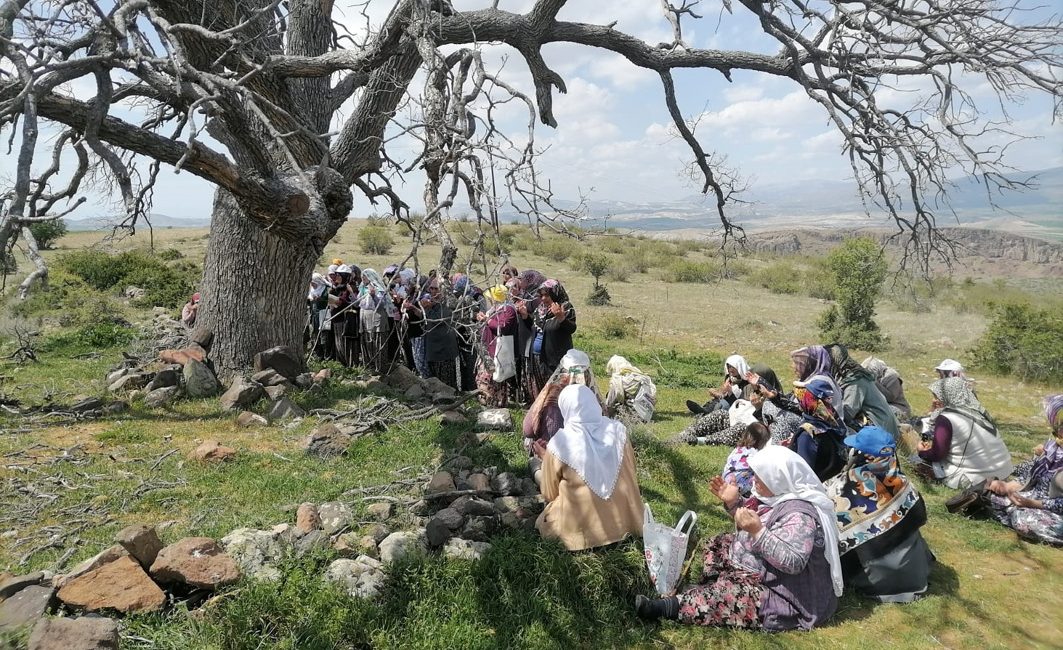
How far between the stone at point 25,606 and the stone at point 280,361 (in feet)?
14.1

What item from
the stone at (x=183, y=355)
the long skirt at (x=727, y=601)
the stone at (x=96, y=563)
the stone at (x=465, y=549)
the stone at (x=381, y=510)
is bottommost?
the long skirt at (x=727, y=601)

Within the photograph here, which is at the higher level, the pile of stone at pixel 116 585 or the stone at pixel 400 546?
the pile of stone at pixel 116 585

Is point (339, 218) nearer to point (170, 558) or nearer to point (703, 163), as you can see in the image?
point (170, 558)

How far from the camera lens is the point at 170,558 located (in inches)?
126

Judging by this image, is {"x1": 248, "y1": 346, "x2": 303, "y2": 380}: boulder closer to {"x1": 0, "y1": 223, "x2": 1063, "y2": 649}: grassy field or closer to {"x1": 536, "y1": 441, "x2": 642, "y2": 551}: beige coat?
{"x1": 0, "y1": 223, "x2": 1063, "y2": 649}: grassy field

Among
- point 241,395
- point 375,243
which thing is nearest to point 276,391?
point 241,395

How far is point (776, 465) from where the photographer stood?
11.0ft

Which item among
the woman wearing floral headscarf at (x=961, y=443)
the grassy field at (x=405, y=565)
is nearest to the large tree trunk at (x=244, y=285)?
the grassy field at (x=405, y=565)

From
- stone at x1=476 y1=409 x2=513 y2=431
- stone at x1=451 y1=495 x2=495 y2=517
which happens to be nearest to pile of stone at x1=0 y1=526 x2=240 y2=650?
stone at x1=451 y1=495 x2=495 y2=517

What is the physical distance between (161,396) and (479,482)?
4270 mm

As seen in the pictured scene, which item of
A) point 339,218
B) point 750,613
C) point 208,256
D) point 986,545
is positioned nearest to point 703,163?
point 339,218

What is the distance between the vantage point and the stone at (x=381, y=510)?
4.11 meters

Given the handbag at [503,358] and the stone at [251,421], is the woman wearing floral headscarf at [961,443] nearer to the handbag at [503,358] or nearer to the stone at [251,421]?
the handbag at [503,358]

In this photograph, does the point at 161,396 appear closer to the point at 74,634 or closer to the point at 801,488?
the point at 74,634
